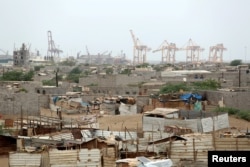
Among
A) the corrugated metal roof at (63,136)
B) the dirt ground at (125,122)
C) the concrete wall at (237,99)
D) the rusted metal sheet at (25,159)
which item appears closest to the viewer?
the rusted metal sheet at (25,159)

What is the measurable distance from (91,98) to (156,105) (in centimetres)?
496

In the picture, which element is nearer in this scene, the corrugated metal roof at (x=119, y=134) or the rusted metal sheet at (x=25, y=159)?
the rusted metal sheet at (x=25, y=159)

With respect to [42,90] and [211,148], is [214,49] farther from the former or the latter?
[211,148]

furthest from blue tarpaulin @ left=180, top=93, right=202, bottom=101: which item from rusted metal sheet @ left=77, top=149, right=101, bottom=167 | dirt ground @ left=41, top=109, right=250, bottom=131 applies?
rusted metal sheet @ left=77, top=149, right=101, bottom=167

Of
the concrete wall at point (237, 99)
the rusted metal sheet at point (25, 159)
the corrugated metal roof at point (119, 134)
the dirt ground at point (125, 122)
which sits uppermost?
the concrete wall at point (237, 99)

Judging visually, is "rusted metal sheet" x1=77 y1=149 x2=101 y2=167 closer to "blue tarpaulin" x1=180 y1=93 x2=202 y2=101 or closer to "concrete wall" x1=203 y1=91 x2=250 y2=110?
"blue tarpaulin" x1=180 y1=93 x2=202 y2=101

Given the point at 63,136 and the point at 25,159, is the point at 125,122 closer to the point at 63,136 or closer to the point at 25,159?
the point at 63,136

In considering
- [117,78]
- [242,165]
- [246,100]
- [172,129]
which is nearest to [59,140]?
[172,129]

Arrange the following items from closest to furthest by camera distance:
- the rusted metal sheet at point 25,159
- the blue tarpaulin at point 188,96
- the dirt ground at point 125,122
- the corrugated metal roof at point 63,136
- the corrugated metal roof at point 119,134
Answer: the rusted metal sheet at point 25,159, the corrugated metal roof at point 63,136, the corrugated metal roof at point 119,134, the dirt ground at point 125,122, the blue tarpaulin at point 188,96

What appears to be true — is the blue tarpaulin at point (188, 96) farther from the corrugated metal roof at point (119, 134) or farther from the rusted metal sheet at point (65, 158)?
the rusted metal sheet at point (65, 158)

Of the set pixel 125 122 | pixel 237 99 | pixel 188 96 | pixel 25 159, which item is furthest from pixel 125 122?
pixel 25 159

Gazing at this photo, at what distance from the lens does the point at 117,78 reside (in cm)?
3369

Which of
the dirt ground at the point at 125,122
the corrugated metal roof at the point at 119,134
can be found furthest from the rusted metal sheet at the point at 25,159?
the dirt ground at the point at 125,122

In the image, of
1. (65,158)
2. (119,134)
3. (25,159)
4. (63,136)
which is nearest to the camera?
(65,158)
